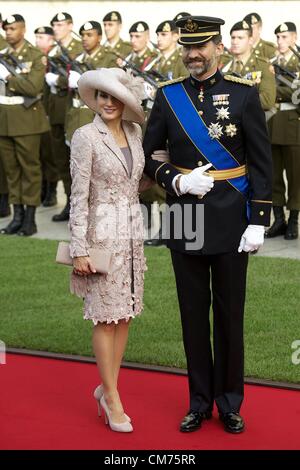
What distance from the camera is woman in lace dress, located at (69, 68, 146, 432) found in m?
5.25

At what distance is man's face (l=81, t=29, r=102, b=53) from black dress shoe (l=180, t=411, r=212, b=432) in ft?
20.2

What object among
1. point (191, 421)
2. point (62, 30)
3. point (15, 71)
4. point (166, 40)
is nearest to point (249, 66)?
point (166, 40)

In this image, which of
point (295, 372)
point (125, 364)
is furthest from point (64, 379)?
point (295, 372)

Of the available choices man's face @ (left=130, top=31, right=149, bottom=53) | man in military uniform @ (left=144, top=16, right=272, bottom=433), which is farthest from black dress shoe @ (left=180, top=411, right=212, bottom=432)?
man's face @ (left=130, top=31, right=149, bottom=53)

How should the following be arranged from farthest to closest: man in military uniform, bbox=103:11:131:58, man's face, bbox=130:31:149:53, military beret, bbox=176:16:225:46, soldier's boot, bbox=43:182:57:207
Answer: soldier's boot, bbox=43:182:57:207 < man in military uniform, bbox=103:11:131:58 < man's face, bbox=130:31:149:53 < military beret, bbox=176:16:225:46

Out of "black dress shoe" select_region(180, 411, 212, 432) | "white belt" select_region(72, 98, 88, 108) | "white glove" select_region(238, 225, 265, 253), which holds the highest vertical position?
"white glove" select_region(238, 225, 265, 253)

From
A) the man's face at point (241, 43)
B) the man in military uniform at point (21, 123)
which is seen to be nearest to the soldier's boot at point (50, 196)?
the man in military uniform at point (21, 123)

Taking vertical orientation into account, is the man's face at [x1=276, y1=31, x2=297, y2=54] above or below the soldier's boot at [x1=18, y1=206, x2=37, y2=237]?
above

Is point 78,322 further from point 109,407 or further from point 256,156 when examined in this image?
point 256,156

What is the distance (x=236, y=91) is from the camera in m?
5.23

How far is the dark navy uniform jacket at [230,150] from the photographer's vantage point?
5.20 metres

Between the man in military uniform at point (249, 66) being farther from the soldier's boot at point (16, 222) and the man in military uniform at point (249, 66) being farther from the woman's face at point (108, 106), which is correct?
the woman's face at point (108, 106)

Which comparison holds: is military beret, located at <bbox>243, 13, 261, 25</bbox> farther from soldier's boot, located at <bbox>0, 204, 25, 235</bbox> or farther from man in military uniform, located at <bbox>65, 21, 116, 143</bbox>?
soldier's boot, located at <bbox>0, 204, 25, 235</bbox>

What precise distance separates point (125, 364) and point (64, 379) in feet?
1.33
